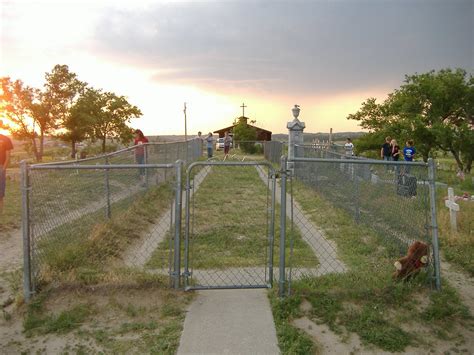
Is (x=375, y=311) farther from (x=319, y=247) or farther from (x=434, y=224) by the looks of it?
(x=319, y=247)

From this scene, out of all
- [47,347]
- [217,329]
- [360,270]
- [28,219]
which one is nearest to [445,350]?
[360,270]

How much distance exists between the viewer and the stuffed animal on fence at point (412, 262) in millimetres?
5012

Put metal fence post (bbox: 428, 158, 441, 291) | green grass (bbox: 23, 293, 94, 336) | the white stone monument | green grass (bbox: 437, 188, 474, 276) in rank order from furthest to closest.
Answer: the white stone monument, green grass (bbox: 437, 188, 474, 276), metal fence post (bbox: 428, 158, 441, 291), green grass (bbox: 23, 293, 94, 336)

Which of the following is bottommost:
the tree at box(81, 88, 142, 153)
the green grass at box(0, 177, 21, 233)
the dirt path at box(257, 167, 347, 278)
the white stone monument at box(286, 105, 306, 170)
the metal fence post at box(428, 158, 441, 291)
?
the dirt path at box(257, 167, 347, 278)

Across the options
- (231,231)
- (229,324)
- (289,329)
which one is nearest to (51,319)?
(229,324)

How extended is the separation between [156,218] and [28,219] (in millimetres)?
4410

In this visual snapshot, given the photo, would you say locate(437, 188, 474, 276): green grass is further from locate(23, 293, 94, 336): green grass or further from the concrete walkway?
locate(23, 293, 94, 336): green grass

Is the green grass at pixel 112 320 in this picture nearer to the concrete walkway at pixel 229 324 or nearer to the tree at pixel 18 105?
the concrete walkway at pixel 229 324

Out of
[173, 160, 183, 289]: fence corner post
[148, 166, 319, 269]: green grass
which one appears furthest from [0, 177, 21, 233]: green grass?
[173, 160, 183, 289]: fence corner post

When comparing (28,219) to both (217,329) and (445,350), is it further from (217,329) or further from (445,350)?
(445,350)

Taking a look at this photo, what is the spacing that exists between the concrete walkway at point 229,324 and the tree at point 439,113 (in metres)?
20.6

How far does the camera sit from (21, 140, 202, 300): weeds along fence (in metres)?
4.80

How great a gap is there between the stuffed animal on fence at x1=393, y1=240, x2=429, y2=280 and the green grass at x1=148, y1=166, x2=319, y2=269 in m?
1.29

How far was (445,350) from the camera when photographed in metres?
3.85
